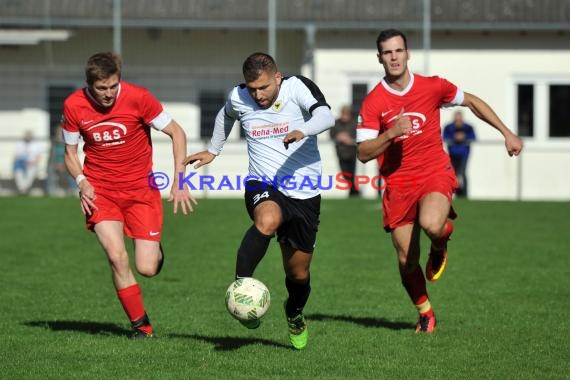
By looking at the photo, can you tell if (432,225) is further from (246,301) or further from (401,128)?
(246,301)

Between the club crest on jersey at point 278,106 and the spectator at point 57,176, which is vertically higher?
the club crest on jersey at point 278,106

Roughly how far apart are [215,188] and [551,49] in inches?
358

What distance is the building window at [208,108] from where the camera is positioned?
86.6 feet

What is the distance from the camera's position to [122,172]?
8.43m

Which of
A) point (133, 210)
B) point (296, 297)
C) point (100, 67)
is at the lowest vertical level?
point (296, 297)

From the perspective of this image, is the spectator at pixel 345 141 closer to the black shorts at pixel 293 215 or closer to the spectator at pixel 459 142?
the spectator at pixel 459 142

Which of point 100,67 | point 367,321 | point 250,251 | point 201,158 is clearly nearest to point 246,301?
point 250,251

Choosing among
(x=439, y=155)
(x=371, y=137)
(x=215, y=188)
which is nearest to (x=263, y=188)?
(x=371, y=137)

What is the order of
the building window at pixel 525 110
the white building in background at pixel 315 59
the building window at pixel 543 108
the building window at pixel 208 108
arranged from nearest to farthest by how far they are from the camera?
1. the white building in background at pixel 315 59
2. the building window at pixel 208 108
3. the building window at pixel 543 108
4. the building window at pixel 525 110

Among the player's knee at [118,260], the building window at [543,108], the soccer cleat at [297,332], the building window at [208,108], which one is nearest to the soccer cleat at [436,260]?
the soccer cleat at [297,332]

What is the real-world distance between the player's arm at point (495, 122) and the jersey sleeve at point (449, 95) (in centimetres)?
5

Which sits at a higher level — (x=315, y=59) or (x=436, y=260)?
(x=315, y=59)

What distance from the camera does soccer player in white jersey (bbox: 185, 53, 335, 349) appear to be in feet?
25.5

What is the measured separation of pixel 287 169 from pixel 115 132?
1.34m
